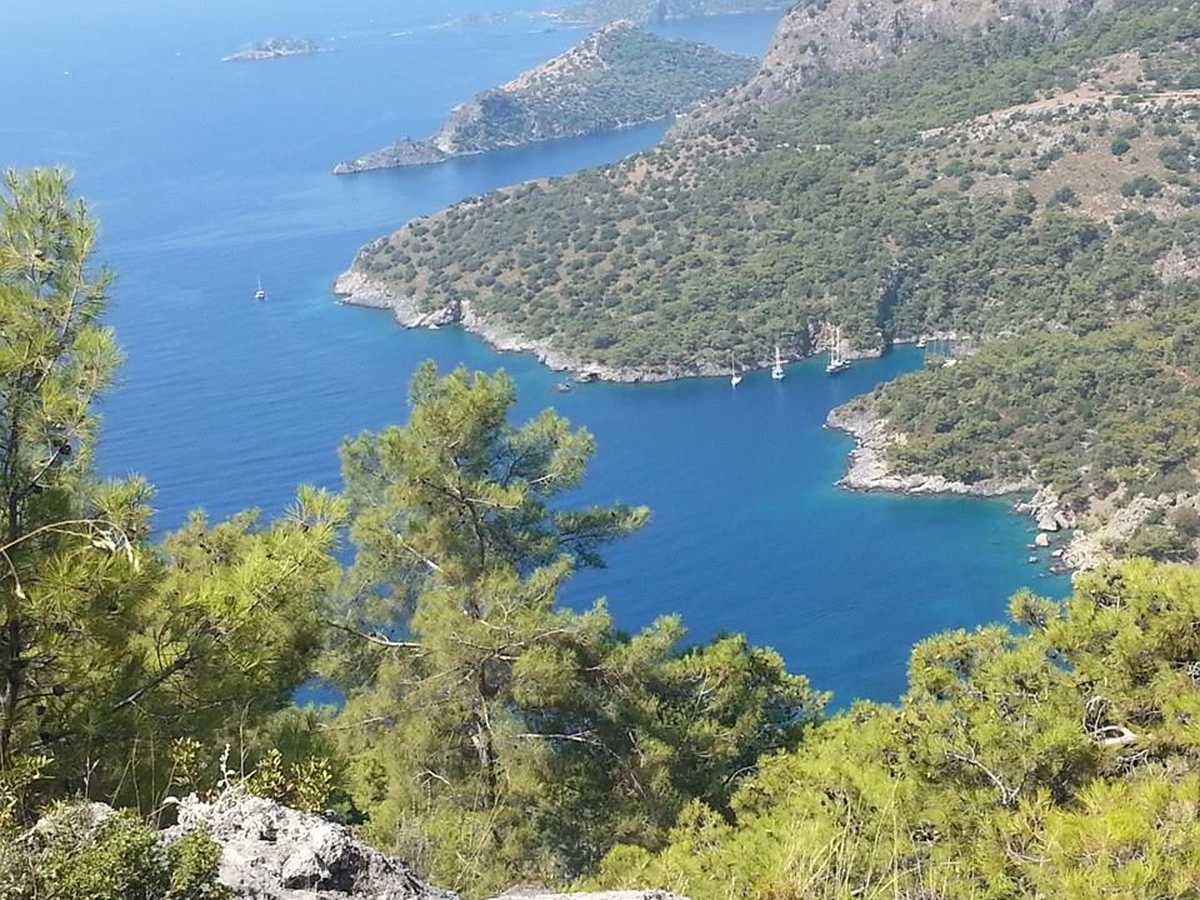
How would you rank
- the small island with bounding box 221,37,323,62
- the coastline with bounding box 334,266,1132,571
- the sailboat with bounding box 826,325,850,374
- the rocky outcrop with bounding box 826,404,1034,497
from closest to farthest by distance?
the coastline with bounding box 334,266,1132,571, the rocky outcrop with bounding box 826,404,1034,497, the sailboat with bounding box 826,325,850,374, the small island with bounding box 221,37,323,62

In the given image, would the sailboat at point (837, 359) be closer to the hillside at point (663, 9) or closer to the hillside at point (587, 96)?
the hillside at point (587, 96)

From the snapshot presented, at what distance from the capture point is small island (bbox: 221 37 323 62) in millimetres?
115812

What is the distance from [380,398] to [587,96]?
51.6m

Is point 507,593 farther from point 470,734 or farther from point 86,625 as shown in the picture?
point 86,625

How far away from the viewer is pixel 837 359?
4400cm

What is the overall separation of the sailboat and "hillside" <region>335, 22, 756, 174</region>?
38.5 metres

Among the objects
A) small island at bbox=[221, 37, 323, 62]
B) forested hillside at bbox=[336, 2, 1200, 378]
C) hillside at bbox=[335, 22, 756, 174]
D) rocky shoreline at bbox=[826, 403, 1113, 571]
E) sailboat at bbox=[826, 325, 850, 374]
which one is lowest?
rocky shoreline at bbox=[826, 403, 1113, 571]

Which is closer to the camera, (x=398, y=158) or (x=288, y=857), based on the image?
(x=288, y=857)

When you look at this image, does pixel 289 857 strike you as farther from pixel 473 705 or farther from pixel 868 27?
pixel 868 27

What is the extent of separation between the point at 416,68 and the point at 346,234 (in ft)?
172

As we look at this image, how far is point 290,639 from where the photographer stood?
15.7 ft

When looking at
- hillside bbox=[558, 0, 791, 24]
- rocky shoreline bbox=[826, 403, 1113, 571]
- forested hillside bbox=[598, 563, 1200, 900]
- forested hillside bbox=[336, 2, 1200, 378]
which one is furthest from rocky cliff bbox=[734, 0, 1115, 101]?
forested hillside bbox=[598, 563, 1200, 900]

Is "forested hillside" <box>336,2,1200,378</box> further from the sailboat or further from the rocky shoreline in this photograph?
the rocky shoreline

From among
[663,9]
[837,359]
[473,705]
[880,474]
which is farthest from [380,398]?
[663,9]
